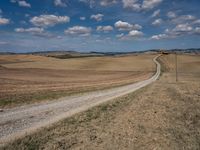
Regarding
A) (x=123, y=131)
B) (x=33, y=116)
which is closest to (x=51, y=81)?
(x=33, y=116)

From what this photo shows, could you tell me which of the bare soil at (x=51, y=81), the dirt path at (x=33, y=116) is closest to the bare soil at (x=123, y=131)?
the dirt path at (x=33, y=116)

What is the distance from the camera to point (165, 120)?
55.5 ft

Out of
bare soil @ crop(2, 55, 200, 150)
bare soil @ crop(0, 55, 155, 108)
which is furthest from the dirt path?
bare soil @ crop(0, 55, 155, 108)

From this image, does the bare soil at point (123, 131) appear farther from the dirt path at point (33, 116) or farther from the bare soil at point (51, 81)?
the bare soil at point (51, 81)

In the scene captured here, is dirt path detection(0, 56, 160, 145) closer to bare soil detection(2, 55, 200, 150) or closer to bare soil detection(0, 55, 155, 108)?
bare soil detection(2, 55, 200, 150)

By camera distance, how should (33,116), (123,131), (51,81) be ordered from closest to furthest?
1. (123,131)
2. (33,116)
3. (51,81)

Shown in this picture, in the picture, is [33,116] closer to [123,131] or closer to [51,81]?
[123,131]

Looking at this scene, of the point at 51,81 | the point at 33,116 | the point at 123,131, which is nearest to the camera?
the point at 123,131

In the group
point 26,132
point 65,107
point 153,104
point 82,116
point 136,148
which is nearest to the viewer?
point 136,148

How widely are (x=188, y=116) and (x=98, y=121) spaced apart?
673 centimetres

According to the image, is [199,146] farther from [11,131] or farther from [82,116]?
[11,131]

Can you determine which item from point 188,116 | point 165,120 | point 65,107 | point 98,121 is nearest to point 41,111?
point 65,107

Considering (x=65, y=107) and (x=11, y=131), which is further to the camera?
(x=65, y=107)

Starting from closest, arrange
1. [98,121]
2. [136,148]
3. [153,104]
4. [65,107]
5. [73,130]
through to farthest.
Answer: [136,148] → [73,130] → [98,121] → [65,107] → [153,104]
